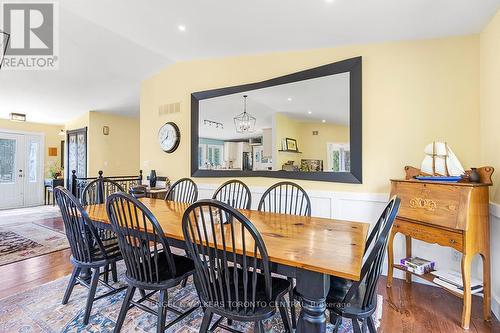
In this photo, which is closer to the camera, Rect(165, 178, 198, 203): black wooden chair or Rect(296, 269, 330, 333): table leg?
Rect(296, 269, 330, 333): table leg

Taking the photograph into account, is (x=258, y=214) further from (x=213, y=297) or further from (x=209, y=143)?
(x=209, y=143)

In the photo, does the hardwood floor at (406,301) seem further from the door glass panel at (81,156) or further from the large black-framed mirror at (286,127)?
the door glass panel at (81,156)

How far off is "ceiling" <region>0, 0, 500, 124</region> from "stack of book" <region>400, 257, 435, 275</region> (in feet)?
6.97

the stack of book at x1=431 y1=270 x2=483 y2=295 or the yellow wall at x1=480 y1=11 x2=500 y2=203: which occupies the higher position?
the yellow wall at x1=480 y1=11 x2=500 y2=203

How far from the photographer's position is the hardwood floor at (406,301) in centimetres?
192

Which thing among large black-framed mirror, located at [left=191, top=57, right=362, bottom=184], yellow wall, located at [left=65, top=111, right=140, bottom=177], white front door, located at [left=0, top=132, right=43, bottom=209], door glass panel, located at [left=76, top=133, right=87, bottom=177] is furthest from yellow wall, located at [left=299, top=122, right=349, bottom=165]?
white front door, located at [left=0, top=132, right=43, bottom=209]

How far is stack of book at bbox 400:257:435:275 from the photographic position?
2.32m

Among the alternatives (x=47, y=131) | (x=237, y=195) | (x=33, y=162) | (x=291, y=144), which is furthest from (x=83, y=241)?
(x=47, y=131)

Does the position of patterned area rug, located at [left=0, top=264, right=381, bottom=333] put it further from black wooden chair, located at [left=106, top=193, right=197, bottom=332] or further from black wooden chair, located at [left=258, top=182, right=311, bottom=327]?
black wooden chair, located at [left=258, top=182, right=311, bottom=327]

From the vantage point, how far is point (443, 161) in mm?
2244

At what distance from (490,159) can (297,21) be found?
2111 mm

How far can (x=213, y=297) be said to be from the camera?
1.41 m

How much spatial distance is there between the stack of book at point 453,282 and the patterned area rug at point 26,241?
449cm

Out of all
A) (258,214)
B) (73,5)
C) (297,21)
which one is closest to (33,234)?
(73,5)
